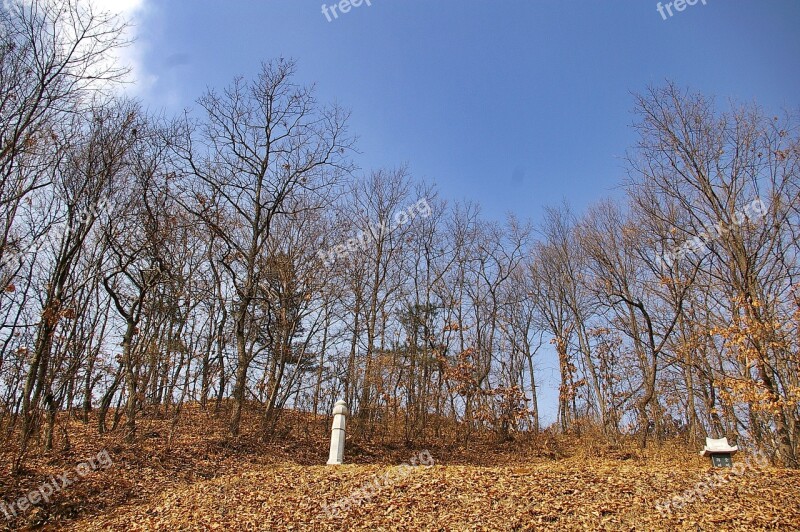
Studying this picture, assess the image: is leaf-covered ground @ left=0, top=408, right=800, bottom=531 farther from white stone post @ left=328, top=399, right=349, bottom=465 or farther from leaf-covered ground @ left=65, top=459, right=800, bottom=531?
white stone post @ left=328, top=399, right=349, bottom=465

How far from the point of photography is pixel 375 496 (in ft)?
24.4

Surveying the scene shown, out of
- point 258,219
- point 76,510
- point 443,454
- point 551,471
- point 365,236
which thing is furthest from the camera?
point 365,236

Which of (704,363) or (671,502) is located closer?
(671,502)

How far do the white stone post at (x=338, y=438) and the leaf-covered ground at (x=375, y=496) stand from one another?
81 cm

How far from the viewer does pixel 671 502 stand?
6.57 metres

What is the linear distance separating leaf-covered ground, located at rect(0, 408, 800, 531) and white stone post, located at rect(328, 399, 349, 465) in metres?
0.81

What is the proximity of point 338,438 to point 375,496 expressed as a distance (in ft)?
11.2

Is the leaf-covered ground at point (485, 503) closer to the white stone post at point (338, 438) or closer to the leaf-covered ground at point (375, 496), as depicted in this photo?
the leaf-covered ground at point (375, 496)

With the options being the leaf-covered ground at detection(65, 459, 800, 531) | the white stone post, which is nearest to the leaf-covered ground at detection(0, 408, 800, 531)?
the leaf-covered ground at detection(65, 459, 800, 531)

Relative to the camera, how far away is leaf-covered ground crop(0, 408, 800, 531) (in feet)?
20.8

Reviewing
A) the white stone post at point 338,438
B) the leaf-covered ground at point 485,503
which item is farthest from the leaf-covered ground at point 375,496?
the white stone post at point 338,438

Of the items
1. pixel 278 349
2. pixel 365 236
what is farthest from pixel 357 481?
pixel 365 236

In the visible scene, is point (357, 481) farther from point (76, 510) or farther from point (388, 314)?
point (388, 314)

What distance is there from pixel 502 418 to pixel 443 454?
123 inches
